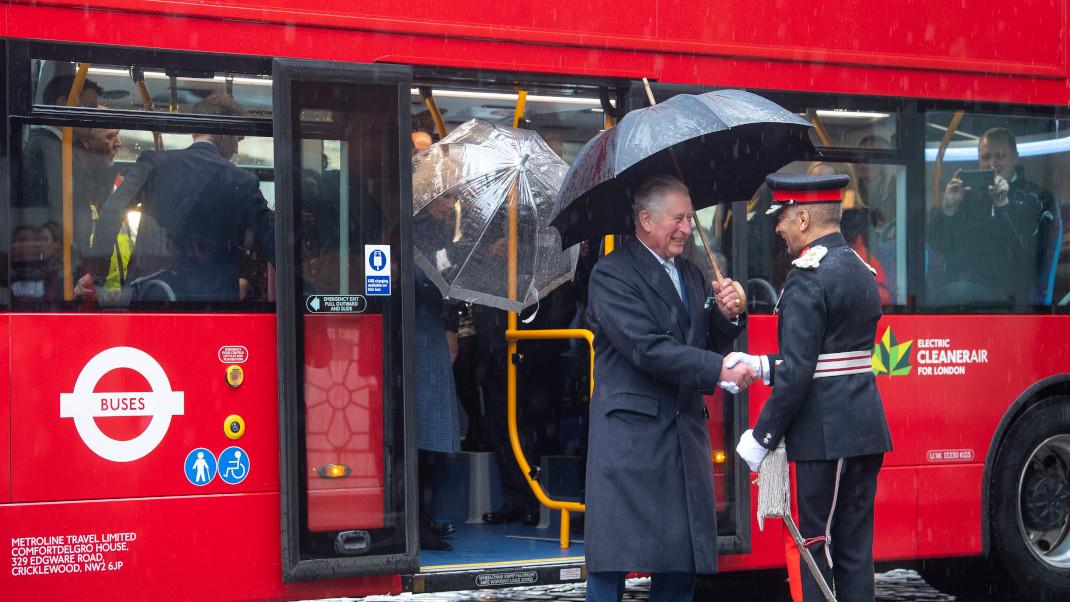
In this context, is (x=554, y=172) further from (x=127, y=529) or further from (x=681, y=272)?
(x=127, y=529)

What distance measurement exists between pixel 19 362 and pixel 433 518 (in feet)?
8.58

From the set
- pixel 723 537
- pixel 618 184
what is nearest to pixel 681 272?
pixel 618 184

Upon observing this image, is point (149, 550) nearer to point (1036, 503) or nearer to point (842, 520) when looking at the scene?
point (842, 520)

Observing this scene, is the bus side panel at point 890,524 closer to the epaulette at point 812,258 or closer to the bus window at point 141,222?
the epaulette at point 812,258

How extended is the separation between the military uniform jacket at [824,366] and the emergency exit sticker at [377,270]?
189cm

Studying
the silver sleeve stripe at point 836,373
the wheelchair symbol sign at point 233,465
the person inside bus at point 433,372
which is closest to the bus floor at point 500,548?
the person inside bus at point 433,372

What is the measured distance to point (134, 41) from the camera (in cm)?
539

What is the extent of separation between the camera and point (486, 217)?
21.8 ft

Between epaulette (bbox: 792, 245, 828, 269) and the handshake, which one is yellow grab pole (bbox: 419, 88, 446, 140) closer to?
epaulette (bbox: 792, 245, 828, 269)

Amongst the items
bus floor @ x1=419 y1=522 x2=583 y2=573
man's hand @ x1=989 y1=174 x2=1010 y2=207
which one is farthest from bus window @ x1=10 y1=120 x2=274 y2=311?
man's hand @ x1=989 y1=174 x2=1010 y2=207

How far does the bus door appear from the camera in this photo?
5621mm

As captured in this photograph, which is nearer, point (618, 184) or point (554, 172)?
point (618, 184)

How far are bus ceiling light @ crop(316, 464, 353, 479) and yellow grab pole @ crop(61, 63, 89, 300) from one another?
132cm

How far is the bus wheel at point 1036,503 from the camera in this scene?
6875mm
